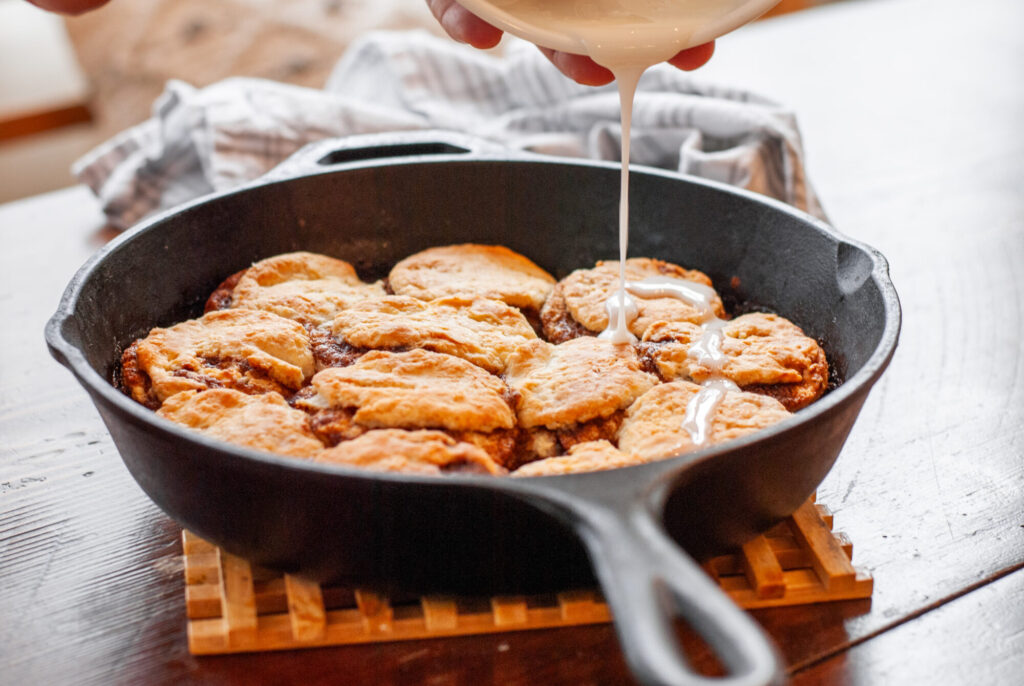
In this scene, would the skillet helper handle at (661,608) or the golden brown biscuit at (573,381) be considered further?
the golden brown biscuit at (573,381)

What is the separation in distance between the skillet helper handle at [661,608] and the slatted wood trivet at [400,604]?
323mm

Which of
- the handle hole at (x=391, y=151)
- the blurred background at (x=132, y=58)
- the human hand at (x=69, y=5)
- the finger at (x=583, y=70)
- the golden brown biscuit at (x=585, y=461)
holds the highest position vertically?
the human hand at (x=69, y=5)

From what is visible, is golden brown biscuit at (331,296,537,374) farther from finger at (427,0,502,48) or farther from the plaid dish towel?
the plaid dish towel

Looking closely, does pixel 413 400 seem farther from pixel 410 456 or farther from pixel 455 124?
pixel 455 124

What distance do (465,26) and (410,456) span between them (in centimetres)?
98

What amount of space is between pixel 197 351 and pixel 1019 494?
4.45ft

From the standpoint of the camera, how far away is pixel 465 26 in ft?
5.98

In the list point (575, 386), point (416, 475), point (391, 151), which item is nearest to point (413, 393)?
point (575, 386)

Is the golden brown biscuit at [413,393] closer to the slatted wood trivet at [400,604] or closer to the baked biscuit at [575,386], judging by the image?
the baked biscuit at [575,386]

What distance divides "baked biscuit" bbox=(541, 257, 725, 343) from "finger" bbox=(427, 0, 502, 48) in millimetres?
496

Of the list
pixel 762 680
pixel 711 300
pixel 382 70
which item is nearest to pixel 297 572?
pixel 762 680

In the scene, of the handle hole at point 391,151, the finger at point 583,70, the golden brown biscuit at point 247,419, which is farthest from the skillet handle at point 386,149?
the golden brown biscuit at point 247,419

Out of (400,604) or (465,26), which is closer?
(400,604)

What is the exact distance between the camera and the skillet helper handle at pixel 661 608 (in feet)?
2.45
